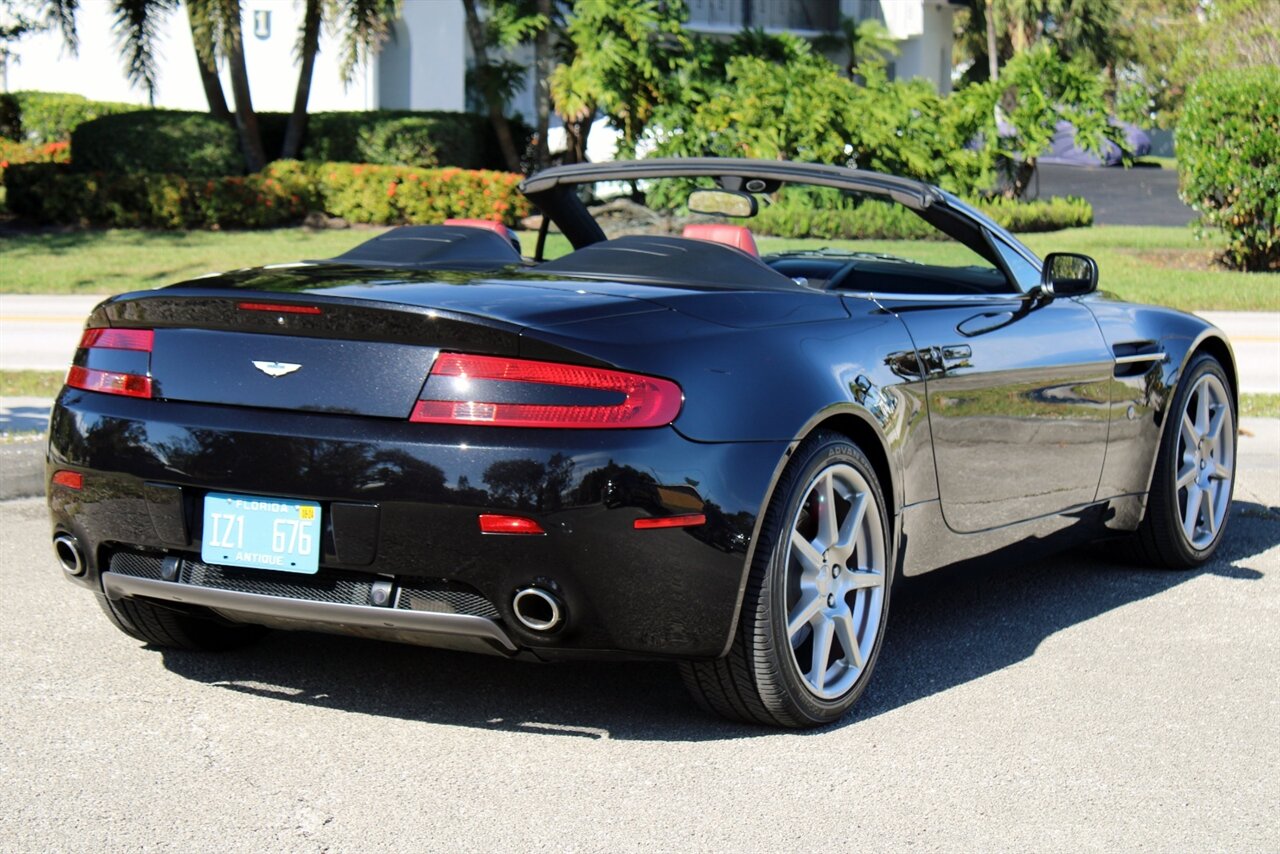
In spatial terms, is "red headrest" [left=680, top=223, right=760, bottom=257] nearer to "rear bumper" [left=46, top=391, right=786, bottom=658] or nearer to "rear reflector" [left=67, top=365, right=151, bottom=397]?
"rear bumper" [left=46, top=391, right=786, bottom=658]

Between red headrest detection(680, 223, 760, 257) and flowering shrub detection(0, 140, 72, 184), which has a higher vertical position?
red headrest detection(680, 223, 760, 257)

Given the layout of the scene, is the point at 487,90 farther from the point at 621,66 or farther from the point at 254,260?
the point at 254,260

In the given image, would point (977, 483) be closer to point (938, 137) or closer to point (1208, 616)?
point (1208, 616)

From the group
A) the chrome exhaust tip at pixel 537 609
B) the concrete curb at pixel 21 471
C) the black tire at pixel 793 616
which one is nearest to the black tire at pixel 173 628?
the chrome exhaust tip at pixel 537 609

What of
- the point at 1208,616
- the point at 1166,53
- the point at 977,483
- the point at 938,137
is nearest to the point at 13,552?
the point at 977,483

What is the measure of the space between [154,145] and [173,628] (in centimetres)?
2161

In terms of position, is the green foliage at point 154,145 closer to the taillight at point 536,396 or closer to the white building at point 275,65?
the white building at point 275,65

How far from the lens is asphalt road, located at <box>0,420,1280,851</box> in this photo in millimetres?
3576

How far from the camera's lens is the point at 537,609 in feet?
12.7

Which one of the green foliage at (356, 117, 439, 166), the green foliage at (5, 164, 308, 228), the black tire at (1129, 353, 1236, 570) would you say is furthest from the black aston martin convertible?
the green foliage at (356, 117, 439, 166)

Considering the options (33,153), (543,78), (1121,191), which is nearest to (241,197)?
(33,153)

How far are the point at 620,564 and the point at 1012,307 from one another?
79.6 inches

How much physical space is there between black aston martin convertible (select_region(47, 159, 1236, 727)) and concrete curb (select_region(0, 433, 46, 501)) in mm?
2731

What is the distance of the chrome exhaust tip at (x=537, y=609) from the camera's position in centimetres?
382
